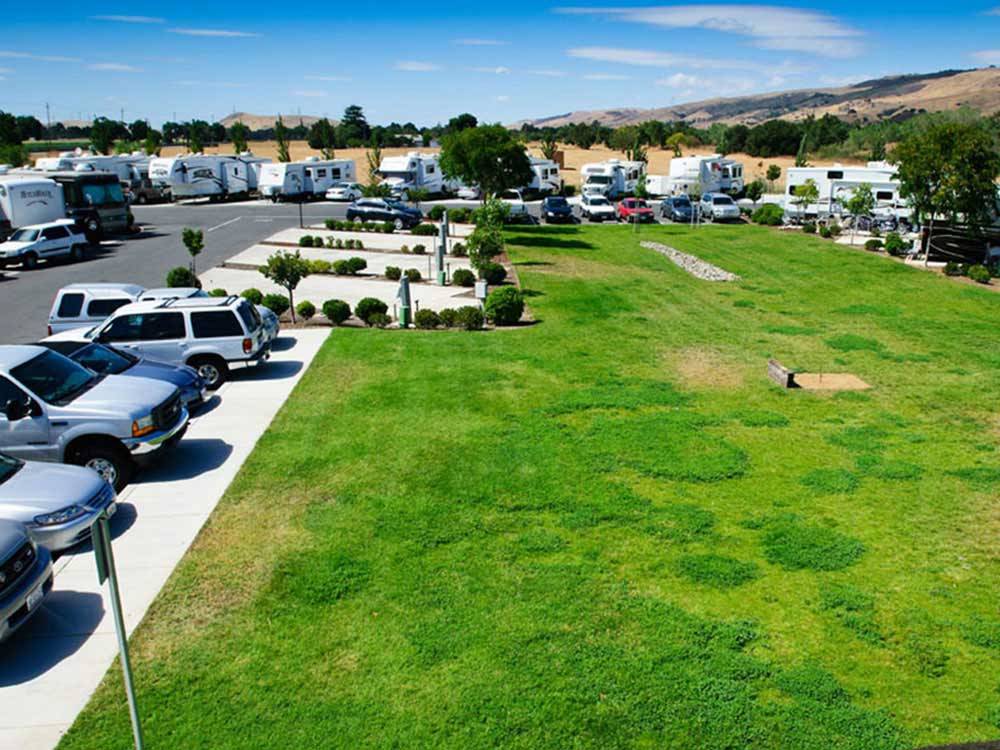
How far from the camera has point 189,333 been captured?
Answer: 16.2 m

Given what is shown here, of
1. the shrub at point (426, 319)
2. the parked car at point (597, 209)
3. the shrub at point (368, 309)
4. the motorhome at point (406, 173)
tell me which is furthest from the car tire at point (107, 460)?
the motorhome at point (406, 173)

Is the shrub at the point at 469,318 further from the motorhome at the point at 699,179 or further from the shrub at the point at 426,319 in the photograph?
the motorhome at the point at 699,179

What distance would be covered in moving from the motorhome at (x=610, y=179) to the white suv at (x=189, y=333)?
41921 mm

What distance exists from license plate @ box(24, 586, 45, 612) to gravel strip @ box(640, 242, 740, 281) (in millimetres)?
25194

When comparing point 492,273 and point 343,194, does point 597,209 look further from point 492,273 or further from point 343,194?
point 492,273

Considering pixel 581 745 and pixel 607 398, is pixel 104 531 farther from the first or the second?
pixel 607 398

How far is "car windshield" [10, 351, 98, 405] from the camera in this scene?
11.5m

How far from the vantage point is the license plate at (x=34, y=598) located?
25.5ft

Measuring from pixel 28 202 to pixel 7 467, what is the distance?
3240 cm

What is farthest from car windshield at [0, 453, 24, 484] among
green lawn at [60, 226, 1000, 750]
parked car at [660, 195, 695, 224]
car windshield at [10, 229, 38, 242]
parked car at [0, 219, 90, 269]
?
parked car at [660, 195, 695, 224]

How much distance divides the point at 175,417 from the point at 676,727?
8.65 meters

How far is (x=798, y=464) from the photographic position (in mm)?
12484

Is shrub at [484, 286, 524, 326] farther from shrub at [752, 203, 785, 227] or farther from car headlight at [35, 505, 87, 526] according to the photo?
shrub at [752, 203, 785, 227]

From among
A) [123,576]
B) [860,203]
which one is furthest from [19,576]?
[860,203]
